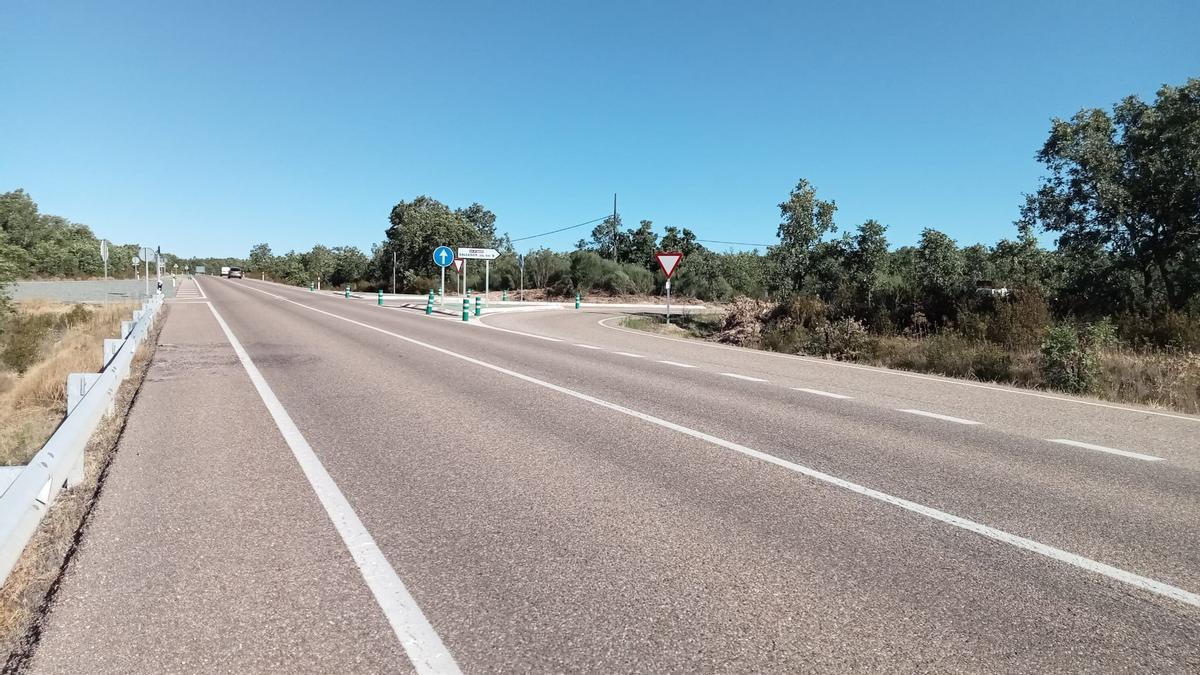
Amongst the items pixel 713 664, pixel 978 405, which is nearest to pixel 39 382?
pixel 713 664

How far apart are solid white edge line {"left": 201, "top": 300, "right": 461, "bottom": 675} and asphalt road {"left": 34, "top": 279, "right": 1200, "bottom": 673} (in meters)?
0.02

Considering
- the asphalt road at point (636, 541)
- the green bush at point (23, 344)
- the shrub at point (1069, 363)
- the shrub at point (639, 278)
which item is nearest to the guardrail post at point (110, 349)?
the asphalt road at point (636, 541)

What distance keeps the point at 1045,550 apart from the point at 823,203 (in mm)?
25220

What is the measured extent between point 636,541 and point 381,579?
1.44m

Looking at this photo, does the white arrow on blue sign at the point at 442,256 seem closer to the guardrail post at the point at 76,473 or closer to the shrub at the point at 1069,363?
the shrub at the point at 1069,363

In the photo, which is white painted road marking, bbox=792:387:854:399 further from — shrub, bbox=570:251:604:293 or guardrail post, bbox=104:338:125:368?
shrub, bbox=570:251:604:293

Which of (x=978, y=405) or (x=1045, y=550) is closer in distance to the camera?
(x=1045, y=550)

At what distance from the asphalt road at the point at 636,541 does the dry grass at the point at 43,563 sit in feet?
0.38

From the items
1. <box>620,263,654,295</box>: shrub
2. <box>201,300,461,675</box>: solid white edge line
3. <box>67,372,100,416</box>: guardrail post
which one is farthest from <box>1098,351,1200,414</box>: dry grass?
<box>620,263,654,295</box>: shrub

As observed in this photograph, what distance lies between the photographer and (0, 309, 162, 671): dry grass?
2832 mm

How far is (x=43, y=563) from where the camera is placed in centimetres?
354

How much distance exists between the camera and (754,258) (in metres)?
70.5

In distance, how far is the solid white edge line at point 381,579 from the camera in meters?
2.65

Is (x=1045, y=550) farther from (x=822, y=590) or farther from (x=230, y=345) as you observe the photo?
(x=230, y=345)
